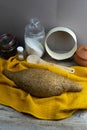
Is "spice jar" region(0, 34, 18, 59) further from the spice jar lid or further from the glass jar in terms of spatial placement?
the spice jar lid

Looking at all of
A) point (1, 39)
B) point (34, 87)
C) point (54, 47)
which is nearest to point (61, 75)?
point (34, 87)

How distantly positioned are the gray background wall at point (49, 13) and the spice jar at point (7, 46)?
Answer: 0.21ft

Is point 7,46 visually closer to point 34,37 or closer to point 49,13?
point 34,37

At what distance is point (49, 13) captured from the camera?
3.49 ft

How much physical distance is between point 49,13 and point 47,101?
385 mm

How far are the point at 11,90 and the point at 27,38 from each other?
0.88 ft

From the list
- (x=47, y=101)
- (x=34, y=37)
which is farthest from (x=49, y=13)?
(x=47, y=101)

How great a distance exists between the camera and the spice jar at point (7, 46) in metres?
1.09

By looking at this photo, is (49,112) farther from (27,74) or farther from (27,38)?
(27,38)

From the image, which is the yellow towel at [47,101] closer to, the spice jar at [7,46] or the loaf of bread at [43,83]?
the loaf of bread at [43,83]

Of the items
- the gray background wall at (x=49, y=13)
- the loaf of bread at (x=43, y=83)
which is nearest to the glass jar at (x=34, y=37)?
the gray background wall at (x=49, y=13)

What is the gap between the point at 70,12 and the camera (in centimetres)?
104

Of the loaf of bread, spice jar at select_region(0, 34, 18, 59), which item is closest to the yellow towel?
the loaf of bread

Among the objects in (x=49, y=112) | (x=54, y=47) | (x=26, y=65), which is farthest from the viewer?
(x=54, y=47)
